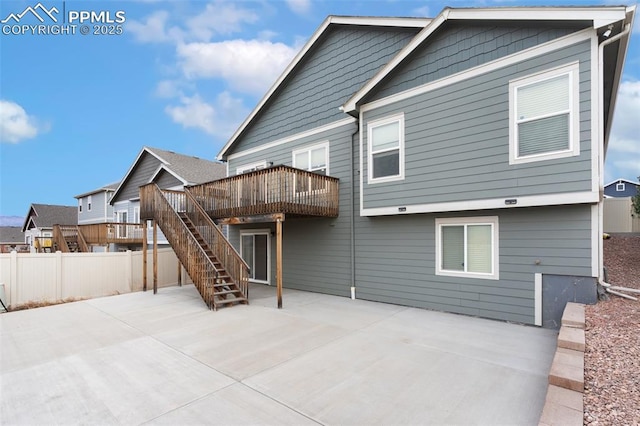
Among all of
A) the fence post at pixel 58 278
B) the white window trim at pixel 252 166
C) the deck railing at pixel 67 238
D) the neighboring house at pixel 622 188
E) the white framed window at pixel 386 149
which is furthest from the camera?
the neighboring house at pixel 622 188

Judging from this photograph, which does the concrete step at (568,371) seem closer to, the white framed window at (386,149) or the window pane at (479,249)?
the window pane at (479,249)

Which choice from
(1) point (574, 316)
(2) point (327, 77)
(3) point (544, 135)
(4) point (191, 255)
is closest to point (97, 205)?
(4) point (191, 255)

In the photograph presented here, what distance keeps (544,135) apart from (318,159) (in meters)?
5.91

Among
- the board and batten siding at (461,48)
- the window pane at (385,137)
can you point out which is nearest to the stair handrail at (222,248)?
the window pane at (385,137)

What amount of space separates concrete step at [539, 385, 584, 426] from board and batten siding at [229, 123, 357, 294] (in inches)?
241

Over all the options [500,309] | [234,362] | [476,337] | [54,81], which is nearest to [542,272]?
[500,309]

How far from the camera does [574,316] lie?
461 cm

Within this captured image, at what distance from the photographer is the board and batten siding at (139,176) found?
1939 cm

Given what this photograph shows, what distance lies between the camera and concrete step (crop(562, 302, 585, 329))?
14.3 ft

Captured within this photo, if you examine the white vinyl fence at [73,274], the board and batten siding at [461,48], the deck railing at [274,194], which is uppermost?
the board and batten siding at [461,48]

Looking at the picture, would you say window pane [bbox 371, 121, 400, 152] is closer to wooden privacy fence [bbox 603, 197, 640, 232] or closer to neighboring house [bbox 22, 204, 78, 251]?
wooden privacy fence [bbox 603, 197, 640, 232]

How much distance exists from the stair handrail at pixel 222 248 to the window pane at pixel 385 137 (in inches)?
182

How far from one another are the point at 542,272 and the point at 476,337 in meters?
1.90

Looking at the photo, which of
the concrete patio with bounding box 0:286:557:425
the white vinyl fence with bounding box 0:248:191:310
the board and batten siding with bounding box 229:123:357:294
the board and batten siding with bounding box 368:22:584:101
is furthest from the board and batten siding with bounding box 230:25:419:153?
the white vinyl fence with bounding box 0:248:191:310
